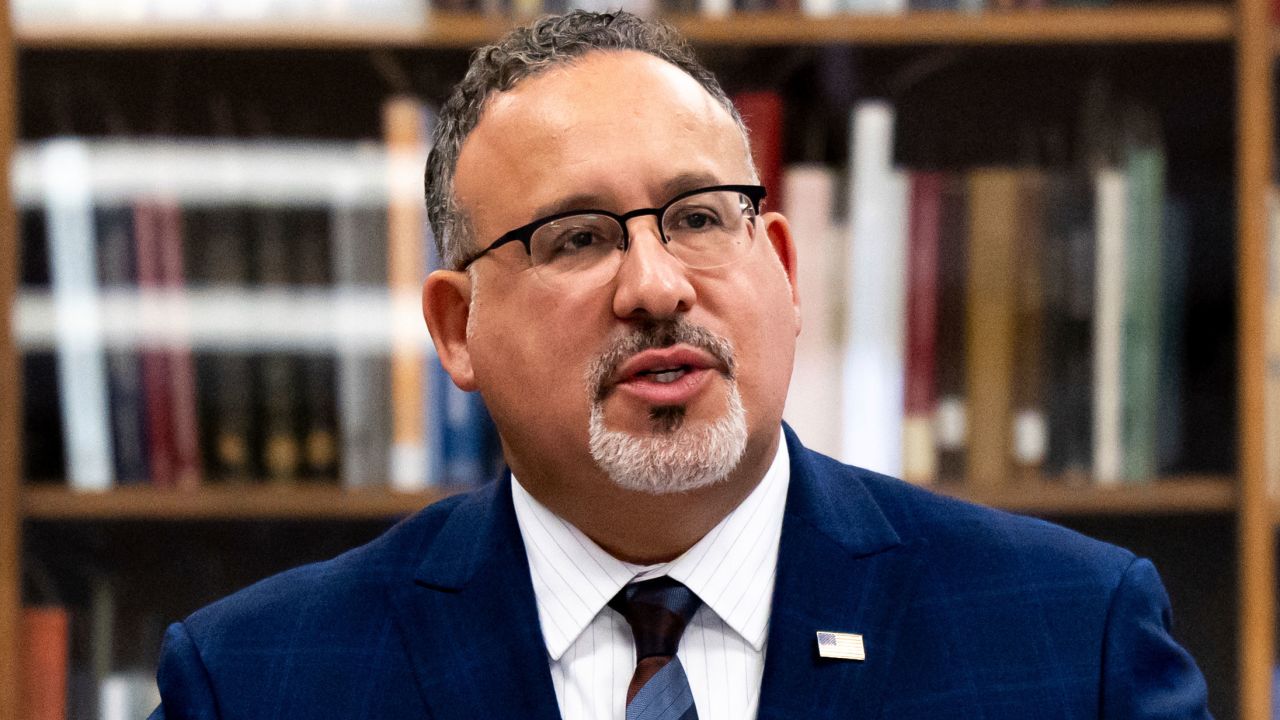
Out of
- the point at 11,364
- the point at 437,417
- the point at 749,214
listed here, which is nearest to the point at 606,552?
the point at 749,214

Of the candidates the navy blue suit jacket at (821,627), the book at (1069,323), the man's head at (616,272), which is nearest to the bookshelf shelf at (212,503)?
the navy blue suit jacket at (821,627)

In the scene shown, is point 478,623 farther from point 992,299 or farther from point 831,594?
point 992,299

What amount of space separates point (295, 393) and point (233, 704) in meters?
0.60

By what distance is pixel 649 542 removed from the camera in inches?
41.8

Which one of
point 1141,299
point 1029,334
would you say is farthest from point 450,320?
point 1141,299

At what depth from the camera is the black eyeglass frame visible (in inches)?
40.0

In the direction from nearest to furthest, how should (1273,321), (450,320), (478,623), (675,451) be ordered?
(675,451) → (478,623) → (450,320) → (1273,321)

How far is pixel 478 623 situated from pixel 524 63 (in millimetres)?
473

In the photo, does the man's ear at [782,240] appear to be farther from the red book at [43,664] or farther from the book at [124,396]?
the red book at [43,664]

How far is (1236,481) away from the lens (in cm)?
159

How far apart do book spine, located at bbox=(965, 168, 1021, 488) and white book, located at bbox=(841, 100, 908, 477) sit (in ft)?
0.29

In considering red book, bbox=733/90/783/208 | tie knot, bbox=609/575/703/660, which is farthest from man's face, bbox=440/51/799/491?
red book, bbox=733/90/783/208

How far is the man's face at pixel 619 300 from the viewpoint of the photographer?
3.22 feet

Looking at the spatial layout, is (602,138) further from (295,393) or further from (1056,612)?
(295,393)
